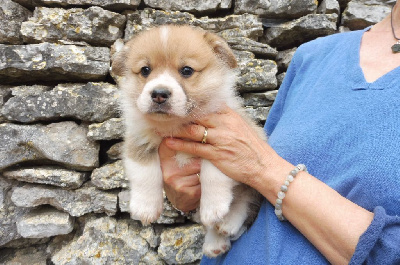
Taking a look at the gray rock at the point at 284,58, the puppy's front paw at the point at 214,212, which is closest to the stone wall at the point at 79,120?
the gray rock at the point at 284,58

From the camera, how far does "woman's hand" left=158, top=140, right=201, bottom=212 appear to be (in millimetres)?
1477

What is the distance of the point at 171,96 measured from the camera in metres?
1.25

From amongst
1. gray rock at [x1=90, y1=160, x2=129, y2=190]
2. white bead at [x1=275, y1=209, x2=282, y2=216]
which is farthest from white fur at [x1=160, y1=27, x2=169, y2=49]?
gray rock at [x1=90, y1=160, x2=129, y2=190]

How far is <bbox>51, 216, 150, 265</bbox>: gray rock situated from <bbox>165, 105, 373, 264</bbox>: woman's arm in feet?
4.30

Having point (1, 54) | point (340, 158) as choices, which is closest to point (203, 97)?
point (340, 158)

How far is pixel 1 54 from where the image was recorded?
2.09 m

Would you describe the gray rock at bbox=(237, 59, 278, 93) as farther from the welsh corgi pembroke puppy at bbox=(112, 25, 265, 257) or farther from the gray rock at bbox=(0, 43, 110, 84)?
the gray rock at bbox=(0, 43, 110, 84)

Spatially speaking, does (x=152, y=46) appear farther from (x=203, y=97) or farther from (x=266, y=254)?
(x=266, y=254)

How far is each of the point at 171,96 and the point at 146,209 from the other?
24.8 inches

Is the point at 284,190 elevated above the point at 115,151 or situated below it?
above

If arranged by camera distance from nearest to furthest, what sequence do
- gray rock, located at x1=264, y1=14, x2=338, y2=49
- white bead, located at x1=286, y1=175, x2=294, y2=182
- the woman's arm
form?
the woman's arm
white bead, located at x1=286, y1=175, x2=294, y2=182
gray rock, located at x1=264, y1=14, x2=338, y2=49

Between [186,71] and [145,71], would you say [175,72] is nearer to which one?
[186,71]

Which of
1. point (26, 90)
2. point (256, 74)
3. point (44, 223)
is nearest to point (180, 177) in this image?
point (256, 74)

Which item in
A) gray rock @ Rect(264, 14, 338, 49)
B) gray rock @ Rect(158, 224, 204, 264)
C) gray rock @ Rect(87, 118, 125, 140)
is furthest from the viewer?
gray rock @ Rect(264, 14, 338, 49)
